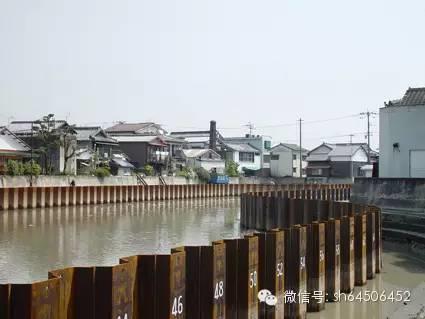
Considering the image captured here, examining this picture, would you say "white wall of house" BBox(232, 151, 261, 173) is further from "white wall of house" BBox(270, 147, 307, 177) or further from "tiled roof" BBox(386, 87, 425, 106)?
"tiled roof" BBox(386, 87, 425, 106)

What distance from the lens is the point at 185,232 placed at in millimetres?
21656

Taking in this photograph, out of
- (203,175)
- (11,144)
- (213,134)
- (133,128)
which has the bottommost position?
(203,175)

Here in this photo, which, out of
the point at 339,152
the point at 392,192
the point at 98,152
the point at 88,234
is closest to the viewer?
the point at 392,192

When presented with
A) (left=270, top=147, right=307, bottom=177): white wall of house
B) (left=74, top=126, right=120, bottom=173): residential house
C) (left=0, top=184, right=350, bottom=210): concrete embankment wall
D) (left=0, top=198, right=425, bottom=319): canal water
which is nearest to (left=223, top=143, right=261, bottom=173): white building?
(left=270, top=147, right=307, bottom=177): white wall of house

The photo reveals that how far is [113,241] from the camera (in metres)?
18.4

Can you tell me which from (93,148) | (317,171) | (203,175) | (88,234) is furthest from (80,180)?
(317,171)

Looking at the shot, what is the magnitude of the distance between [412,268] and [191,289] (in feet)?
30.1

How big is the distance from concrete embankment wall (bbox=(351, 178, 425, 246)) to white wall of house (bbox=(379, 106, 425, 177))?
311 centimetres

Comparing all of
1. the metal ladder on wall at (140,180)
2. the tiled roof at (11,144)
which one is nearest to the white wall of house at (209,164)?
the metal ladder on wall at (140,180)

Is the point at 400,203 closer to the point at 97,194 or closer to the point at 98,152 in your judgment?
the point at 97,194

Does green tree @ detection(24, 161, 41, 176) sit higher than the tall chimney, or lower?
lower

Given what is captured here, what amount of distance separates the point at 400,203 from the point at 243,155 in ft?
211

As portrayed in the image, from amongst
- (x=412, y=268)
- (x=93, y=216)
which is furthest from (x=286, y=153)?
(x=412, y=268)

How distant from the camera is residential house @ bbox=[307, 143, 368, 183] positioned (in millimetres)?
70812
